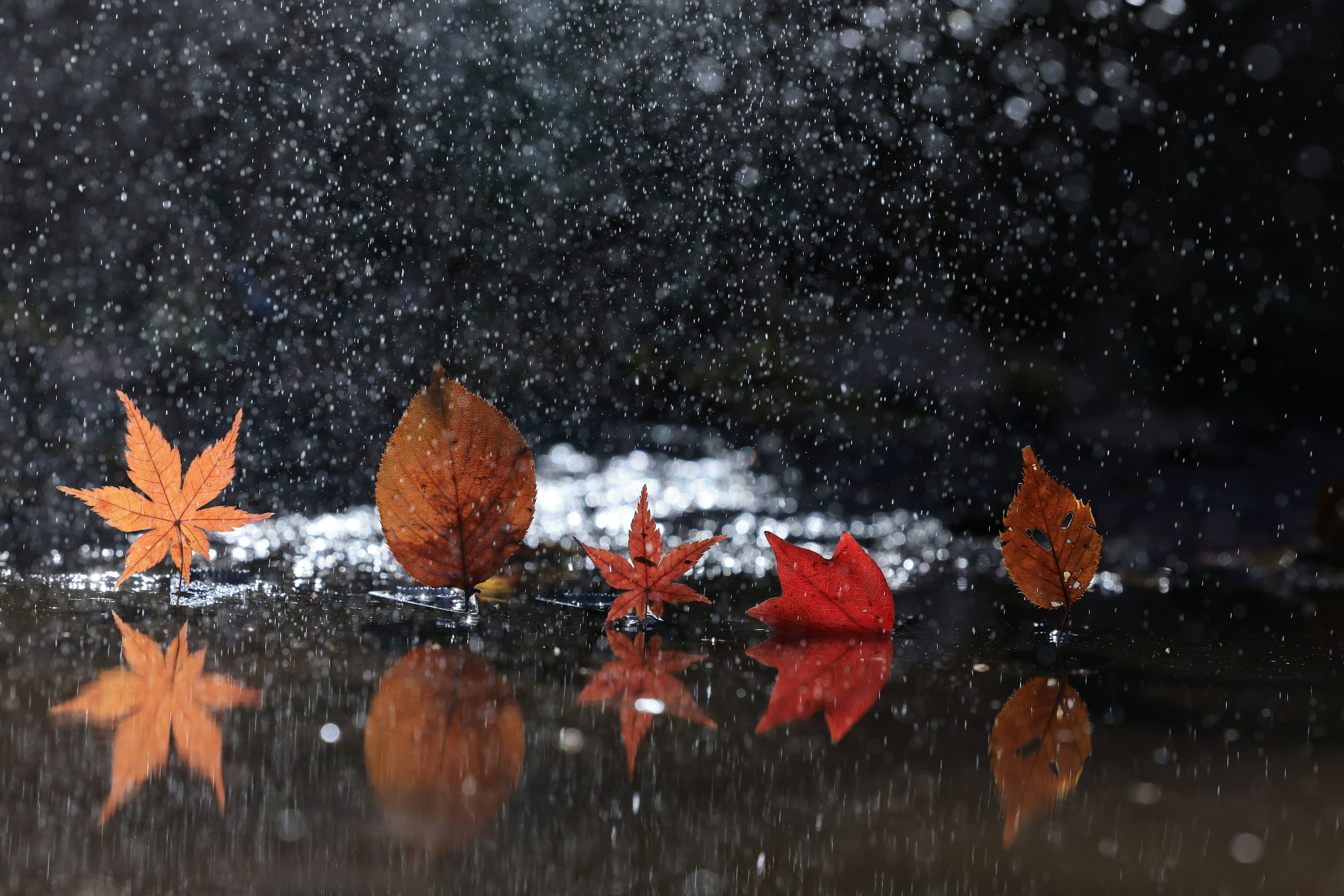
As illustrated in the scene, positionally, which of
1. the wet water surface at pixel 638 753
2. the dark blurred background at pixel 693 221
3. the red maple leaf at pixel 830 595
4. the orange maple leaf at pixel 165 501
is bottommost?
the wet water surface at pixel 638 753

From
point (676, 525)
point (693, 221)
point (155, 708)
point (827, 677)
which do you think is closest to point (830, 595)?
point (827, 677)

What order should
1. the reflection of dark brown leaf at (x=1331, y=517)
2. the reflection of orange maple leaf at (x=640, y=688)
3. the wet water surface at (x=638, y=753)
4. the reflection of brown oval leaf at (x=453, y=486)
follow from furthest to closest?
the reflection of dark brown leaf at (x=1331, y=517)
the reflection of brown oval leaf at (x=453, y=486)
the reflection of orange maple leaf at (x=640, y=688)
the wet water surface at (x=638, y=753)

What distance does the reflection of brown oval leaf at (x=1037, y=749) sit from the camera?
0.40 metres

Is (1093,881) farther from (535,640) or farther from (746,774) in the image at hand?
(535,640)

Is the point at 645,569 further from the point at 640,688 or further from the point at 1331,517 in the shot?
the point at 1331,517

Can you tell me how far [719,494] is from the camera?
5.40 feet

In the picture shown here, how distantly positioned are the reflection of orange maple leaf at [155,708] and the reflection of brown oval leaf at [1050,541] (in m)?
0.47

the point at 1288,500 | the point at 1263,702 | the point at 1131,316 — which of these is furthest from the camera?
the point at 1131,316

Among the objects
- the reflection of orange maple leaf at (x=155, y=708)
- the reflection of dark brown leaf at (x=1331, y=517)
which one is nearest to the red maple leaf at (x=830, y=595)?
the reflection of orange maple leaf at (x=155, y=708)

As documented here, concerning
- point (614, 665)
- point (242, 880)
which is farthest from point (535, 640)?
point (242, 880)

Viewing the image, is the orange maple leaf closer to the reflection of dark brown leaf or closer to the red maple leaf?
the red maple leaf

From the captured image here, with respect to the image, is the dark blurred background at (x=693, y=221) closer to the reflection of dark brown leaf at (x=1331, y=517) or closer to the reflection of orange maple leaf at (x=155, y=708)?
the reflection of dark brown leaf at (x=1331, y=517)

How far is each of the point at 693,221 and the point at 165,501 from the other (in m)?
2.28

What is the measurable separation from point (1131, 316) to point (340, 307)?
205 cm
